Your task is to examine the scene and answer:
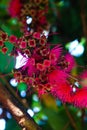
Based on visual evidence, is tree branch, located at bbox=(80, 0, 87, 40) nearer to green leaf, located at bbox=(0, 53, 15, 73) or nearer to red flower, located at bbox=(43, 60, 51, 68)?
green leaf, located at bbox=(0, 53, 15, 73)

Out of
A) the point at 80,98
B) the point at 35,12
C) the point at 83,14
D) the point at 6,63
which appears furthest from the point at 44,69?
the point at 83,14

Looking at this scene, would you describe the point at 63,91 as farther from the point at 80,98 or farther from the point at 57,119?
the point at 57,119

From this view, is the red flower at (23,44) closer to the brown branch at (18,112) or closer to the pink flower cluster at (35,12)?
the brown branch at (18,112)

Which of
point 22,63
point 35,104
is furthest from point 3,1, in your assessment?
point 22,63

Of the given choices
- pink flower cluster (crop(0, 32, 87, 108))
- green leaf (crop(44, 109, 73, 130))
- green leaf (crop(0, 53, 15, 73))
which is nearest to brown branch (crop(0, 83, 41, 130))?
pink flower cluster (crop(0, 32, 87, 108))

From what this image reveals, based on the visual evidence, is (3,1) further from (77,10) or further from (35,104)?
(35,104)

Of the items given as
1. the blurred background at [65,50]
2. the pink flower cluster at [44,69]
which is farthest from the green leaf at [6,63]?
the pink flower cluster at [44,69]
